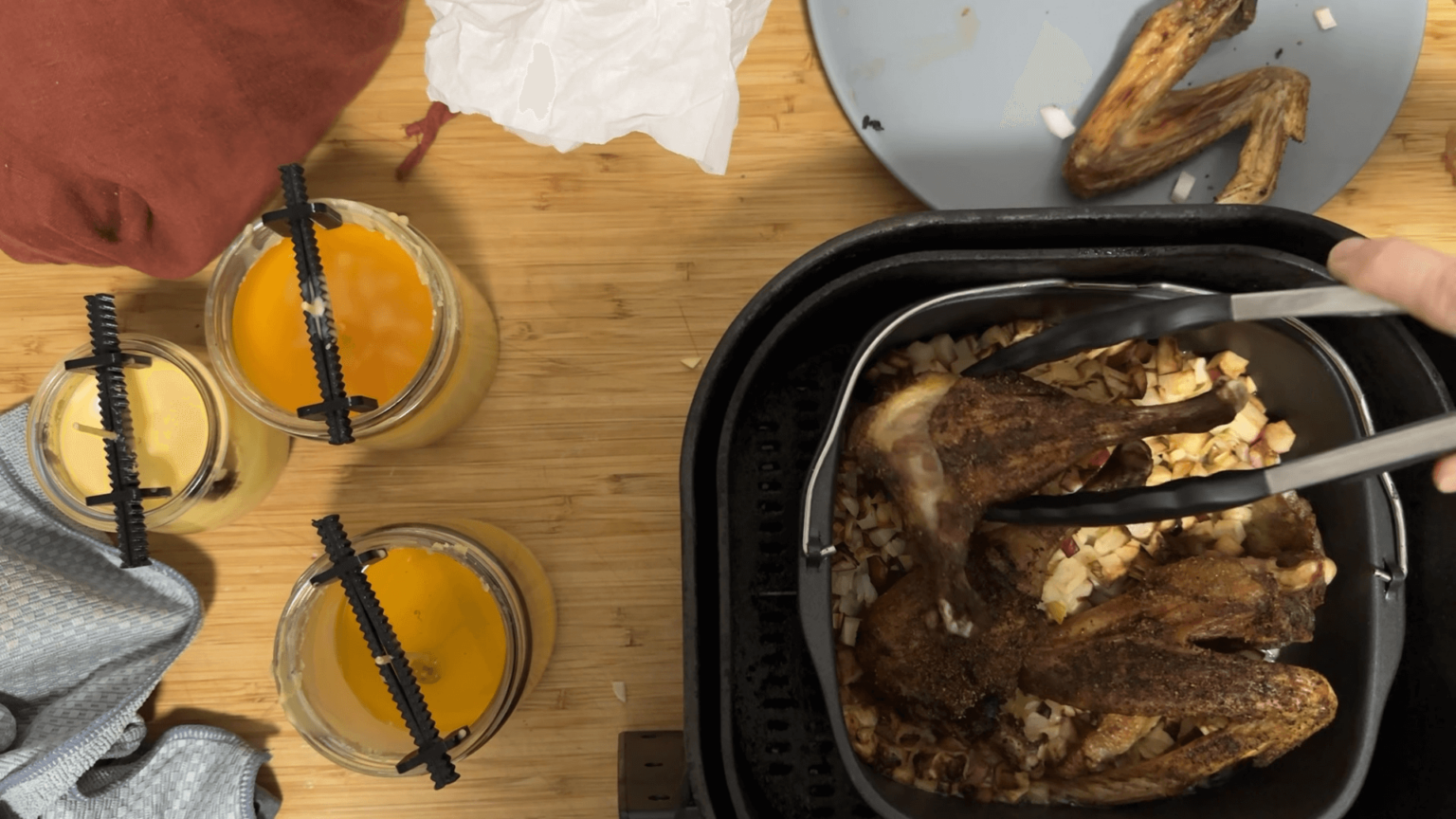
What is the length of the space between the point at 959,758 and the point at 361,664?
45cm

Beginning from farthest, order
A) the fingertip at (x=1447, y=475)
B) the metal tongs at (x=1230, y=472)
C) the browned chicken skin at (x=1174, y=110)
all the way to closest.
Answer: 1. the browned chicken skin at (x=1174, y=110)
2. the fingertip at (x=1447, y=475)
3. the metal tongs at (x=1230, y=472)

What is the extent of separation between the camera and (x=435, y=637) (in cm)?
59

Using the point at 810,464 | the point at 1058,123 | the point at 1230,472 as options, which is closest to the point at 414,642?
the point at 810,464

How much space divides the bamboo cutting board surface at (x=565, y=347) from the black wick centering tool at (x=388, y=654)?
0.16 metres

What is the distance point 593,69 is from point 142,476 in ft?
1.49

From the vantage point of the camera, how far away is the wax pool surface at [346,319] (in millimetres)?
576

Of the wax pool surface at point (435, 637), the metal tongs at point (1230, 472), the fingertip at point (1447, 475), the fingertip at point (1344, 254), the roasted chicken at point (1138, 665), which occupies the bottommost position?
the wax pool surface at point (435, 637)

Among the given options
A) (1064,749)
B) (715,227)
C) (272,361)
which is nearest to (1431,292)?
(1064,749)

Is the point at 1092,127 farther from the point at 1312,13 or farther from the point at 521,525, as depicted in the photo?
the point at 521,525

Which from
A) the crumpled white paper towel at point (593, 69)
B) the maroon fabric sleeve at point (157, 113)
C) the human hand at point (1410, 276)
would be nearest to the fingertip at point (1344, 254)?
the human hand at point (1410, 276)

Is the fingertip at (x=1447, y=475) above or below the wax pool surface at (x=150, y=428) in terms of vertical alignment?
above

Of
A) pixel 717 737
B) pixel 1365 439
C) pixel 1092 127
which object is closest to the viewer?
pixel 1365 439

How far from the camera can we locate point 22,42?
1.73 ft

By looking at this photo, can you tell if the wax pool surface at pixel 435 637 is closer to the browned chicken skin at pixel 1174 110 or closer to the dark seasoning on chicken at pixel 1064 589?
the dark seasoning on chicken at pixel 1064 589
